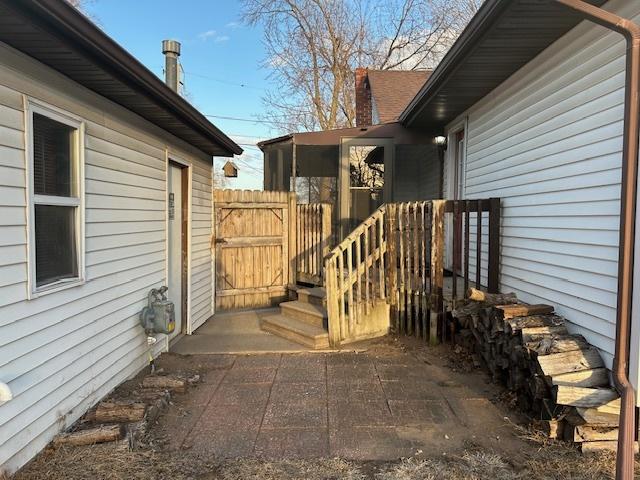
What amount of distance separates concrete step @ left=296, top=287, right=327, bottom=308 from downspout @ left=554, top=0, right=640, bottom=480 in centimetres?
396

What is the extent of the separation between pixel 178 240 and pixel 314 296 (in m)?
2.09

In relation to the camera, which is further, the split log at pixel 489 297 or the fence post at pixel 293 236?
the fence post at pixel 293 236

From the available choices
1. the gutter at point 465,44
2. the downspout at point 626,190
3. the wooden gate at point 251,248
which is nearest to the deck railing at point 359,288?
the gutter at point 465,44

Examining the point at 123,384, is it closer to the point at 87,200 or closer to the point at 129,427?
the point at 129,427

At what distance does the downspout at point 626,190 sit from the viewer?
2.69 meters

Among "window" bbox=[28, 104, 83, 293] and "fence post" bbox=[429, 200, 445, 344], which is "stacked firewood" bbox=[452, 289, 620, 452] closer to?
"fence post" bbox=[429, 200, 445, 344]

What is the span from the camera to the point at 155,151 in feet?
17.0

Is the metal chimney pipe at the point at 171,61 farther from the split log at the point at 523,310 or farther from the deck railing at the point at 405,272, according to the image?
the split log at the point at 523,310

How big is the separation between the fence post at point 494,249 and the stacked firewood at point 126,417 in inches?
140

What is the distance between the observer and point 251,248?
25.8 feet

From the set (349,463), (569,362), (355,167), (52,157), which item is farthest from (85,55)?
(355,167)

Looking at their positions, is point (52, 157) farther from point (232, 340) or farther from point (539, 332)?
point (539, 332)

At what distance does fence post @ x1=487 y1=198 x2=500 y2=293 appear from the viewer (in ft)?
17.1

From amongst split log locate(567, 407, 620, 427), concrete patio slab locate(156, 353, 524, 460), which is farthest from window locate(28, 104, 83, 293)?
split log locate(567, 407, 620, 427)
